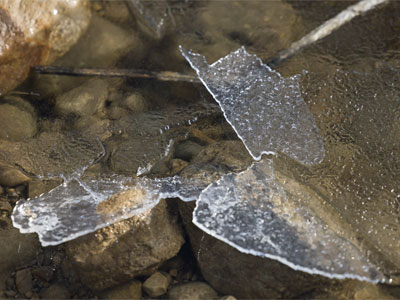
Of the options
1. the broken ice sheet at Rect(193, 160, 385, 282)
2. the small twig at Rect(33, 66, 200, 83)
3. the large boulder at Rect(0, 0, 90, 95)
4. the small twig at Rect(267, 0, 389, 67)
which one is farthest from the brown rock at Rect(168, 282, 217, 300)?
the large boulder at Rect(0, 0, 90, 95)

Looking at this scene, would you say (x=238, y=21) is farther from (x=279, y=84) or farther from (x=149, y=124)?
(x=149, y=124)

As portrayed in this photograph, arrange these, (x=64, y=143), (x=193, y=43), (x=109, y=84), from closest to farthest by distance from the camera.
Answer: (x=64, y=143)
(x=109, y=84)
(x=193, y=43)

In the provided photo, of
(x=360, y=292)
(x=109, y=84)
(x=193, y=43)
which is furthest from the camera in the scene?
(x=193, y=43)

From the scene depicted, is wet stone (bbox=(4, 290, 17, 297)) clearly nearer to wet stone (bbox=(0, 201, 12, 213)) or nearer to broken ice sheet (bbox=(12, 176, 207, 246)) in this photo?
broken ice sheet (bbox=(12, 176, 207, 246))

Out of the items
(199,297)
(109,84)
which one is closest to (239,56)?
(109,84)

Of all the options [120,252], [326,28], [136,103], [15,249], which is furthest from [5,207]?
[326,28]

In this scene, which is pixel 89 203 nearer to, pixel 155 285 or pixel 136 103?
pixel 155 285
